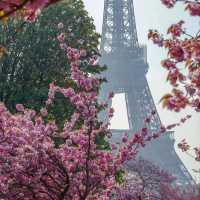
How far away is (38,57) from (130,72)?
2572 inches

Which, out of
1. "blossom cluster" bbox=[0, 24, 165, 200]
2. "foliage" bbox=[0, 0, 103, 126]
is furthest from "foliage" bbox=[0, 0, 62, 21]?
"foliage" bbox=[0, 0, 103, 126]

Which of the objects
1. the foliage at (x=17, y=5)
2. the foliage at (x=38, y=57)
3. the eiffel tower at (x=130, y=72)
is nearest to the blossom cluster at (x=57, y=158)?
the foliage at (x=17, y=5)

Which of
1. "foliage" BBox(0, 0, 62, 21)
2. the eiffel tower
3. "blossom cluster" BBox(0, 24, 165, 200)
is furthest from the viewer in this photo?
the eiffel tower

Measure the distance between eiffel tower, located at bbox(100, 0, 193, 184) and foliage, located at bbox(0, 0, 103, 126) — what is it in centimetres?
5542

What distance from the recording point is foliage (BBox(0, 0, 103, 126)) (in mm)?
17734

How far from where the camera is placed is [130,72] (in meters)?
83.4

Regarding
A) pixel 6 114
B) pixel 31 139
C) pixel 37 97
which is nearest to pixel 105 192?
pixel 31 139

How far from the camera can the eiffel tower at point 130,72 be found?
7749cm

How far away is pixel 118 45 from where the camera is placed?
8412 centimetres

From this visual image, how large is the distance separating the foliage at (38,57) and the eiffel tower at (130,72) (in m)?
55.4

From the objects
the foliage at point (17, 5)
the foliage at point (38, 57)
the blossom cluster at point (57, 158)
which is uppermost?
the foliage at point (38, 57)

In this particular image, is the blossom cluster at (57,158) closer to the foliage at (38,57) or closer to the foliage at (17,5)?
the foliage at (17,5)

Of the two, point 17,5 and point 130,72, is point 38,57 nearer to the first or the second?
point 17,5

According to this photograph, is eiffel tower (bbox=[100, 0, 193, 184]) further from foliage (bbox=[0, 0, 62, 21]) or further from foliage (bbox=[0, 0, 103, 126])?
foliage (bbox=[0, 0, 62, 21])
